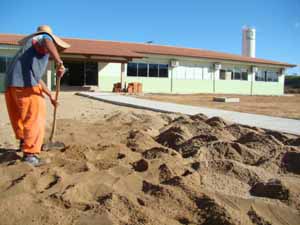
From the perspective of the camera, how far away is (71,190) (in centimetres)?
335

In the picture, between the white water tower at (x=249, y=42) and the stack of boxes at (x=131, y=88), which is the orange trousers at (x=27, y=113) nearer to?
the stack of boxes at (x=131, y=88)

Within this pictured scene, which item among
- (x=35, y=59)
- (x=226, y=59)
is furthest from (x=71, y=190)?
(x=226, y=59)

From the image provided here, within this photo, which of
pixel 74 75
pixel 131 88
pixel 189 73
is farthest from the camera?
pixel 189 73

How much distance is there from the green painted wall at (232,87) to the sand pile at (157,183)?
26.9m

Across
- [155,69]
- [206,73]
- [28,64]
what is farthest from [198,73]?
[28,64]

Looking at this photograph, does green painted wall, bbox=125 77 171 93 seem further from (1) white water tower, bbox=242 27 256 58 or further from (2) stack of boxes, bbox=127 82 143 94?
(1) white water tower, bbox=242 27 256 58

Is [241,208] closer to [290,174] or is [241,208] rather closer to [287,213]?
[287,213]

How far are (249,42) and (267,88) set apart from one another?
41.9 ft

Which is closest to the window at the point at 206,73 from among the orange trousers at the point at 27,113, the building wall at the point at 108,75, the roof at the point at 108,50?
the roof at the point at 108,50

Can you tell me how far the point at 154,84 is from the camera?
28969mm

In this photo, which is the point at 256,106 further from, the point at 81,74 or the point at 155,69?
the point at 81,74

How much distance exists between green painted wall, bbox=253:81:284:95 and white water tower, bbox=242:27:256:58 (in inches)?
419

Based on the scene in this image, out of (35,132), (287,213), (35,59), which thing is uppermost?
(35,59)

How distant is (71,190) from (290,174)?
2377 mm
